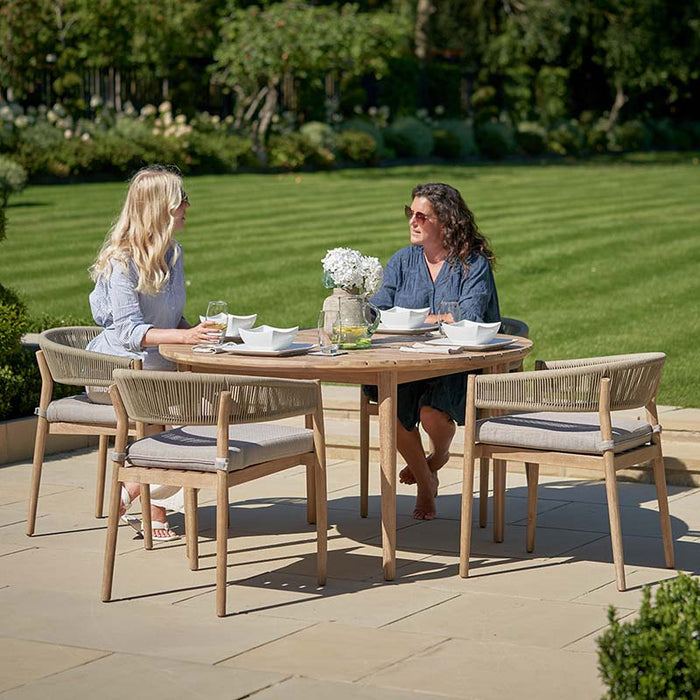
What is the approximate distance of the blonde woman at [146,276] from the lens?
587 centimetres

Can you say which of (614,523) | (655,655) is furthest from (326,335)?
(655,655)

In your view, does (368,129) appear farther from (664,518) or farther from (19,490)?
(664,518)

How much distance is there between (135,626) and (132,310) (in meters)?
1.71

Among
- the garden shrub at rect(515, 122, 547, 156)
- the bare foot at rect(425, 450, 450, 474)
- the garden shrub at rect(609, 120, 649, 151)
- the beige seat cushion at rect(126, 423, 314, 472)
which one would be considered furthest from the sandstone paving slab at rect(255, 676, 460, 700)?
the garden shrub at rect(609, 120, 649, 151)

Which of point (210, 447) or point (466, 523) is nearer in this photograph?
point (210, 447)

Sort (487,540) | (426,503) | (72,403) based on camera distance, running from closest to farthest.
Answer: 1. (487,540)
2. (72,403)
3. (426,503)

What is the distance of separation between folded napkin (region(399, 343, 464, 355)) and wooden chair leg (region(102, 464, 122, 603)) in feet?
4.34

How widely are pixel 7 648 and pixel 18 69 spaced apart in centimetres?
2150

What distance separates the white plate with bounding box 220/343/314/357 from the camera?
5.46 metres

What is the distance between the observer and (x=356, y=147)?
85.0 ft

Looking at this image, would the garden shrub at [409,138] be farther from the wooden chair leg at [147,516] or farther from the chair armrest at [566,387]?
the chair armrest at [566,387]

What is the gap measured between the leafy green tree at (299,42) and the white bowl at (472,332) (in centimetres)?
1863

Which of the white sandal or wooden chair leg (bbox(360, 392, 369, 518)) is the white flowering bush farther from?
the white sandal

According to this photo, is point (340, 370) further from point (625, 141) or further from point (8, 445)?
point (625, 141)
